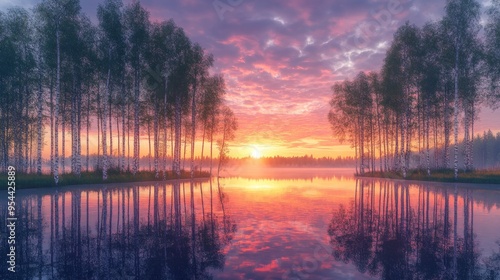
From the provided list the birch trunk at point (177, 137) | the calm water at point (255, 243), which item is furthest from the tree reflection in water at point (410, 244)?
the birch trunk at point (177, 137)

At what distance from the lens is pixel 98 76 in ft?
128

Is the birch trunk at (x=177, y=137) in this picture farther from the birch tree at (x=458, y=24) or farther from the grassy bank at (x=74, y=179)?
the birch tree at (x=458, y=24)

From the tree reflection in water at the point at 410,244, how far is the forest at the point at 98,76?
28.6 metres

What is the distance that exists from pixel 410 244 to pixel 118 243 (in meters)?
9.83

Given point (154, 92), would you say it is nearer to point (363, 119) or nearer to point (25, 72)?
point (25, 72)

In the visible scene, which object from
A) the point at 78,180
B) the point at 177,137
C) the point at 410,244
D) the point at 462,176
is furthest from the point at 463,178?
the point at 78,180

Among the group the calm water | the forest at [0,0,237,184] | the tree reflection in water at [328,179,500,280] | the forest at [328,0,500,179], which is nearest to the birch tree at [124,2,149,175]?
the forest at [0,0,237,184]

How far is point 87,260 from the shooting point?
7742mm

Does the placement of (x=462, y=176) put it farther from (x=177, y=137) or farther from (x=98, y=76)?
(x=98, y=76)

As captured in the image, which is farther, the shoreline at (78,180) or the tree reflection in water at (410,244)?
the shoreline at (78,180)

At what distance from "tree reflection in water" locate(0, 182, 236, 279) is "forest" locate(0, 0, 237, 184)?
1853cm

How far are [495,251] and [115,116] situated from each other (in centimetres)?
4999

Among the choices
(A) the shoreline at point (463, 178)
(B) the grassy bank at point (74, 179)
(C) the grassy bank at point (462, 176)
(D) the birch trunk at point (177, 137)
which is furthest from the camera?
(D) the birch trunk at point (177, 137)

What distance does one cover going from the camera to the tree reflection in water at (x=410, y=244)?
23.3ft
